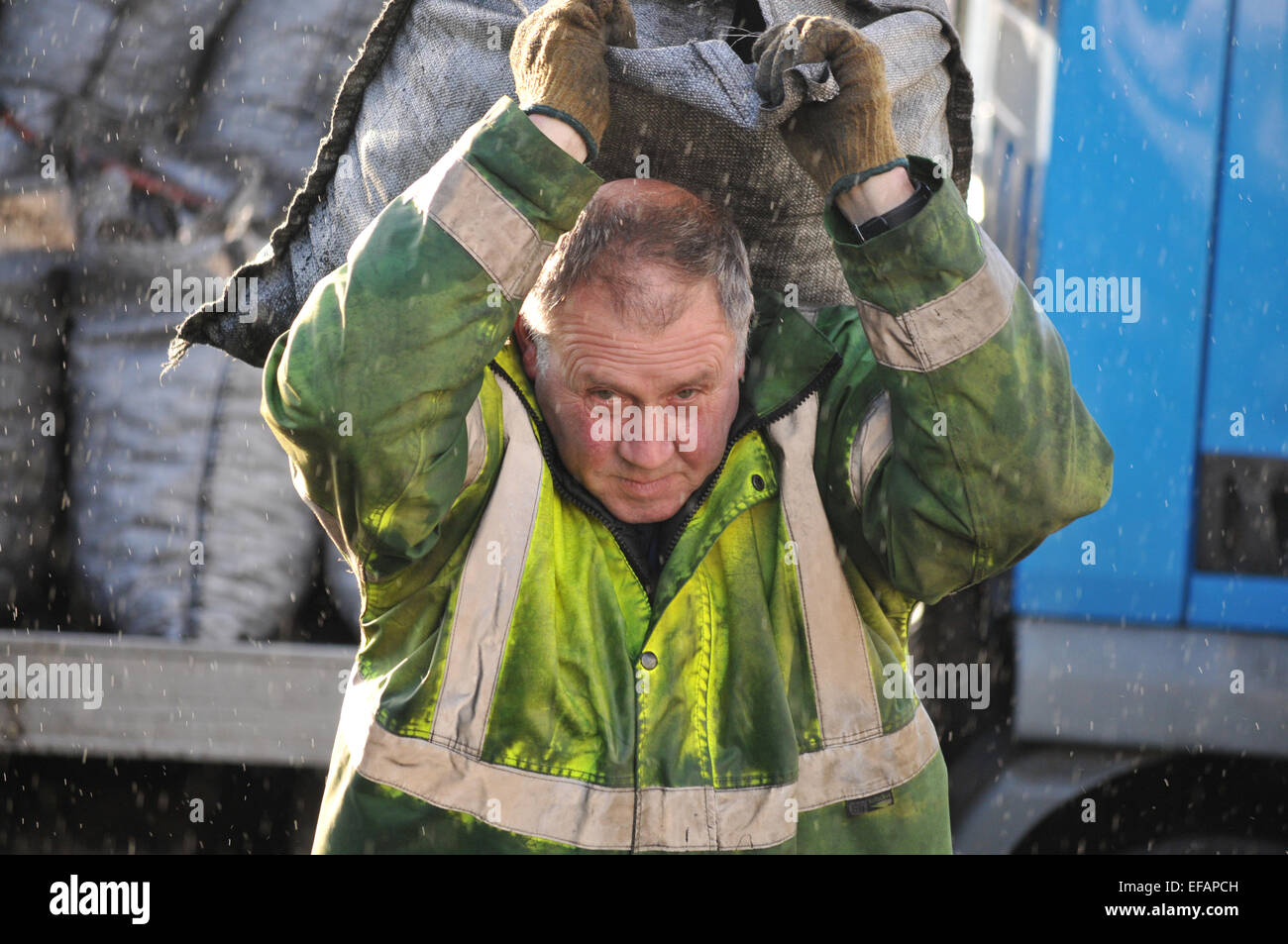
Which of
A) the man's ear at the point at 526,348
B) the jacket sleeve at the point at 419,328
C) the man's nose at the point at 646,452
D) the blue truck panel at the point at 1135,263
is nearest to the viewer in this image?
the jacket sleeve at the point at 419,328

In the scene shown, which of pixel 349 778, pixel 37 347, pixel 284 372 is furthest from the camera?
pixel 37 347

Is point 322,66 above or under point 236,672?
above

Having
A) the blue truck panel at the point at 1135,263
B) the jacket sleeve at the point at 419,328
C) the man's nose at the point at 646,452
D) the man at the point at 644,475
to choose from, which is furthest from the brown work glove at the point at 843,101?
the blue truck panel at the point at 1135,263

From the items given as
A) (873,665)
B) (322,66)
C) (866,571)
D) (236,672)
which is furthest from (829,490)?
(322,66)

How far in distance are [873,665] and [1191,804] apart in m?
1.68

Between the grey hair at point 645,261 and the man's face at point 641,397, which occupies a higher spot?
the grey hair at point 645,261

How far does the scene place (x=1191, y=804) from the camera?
3.12 m

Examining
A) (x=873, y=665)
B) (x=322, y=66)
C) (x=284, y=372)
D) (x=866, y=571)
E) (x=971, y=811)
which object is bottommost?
(x=971, y=811)

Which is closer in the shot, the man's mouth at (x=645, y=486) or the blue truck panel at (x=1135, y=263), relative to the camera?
the man's mouth at (x=645, y=486)

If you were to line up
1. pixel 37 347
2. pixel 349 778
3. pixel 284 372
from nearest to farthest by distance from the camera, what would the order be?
1. pixel 284 372
2. pixel 349 778
3. pixel 37 347

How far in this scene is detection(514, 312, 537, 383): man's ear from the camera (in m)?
1.93

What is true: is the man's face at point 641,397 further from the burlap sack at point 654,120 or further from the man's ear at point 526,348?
the burlap sack at point 654,120

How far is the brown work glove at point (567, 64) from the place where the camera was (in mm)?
1704

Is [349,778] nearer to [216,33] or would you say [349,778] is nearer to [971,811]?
[971,811]
